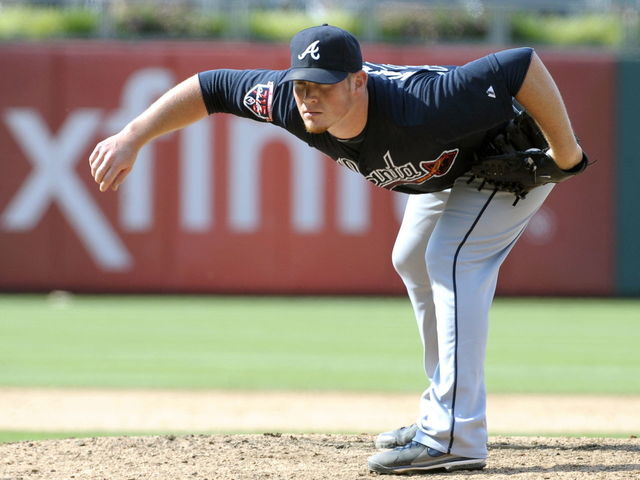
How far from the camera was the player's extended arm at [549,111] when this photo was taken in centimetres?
360

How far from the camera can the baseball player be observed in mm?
3582

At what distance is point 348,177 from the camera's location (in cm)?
1268

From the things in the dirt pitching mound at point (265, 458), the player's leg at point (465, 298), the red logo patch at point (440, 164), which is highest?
the red logo patch at point (440, 164)

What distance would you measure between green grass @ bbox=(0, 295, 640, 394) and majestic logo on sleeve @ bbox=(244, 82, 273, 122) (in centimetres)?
308

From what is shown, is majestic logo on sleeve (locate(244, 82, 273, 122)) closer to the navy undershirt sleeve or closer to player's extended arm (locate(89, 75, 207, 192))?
player's extended arm (locate(89, 75, 207, 192))

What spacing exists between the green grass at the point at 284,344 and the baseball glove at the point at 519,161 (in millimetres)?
2934

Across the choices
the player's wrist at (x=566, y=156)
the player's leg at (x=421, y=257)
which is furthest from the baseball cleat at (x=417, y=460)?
the player's wrist at (x=566, y=156)

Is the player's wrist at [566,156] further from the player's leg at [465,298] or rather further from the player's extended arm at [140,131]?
the player's extended arm at [140,131]

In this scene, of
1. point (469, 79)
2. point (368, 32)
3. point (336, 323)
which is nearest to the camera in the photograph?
point (469, 79)

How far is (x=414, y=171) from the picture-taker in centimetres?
386

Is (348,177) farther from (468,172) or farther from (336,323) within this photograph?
(468,172)

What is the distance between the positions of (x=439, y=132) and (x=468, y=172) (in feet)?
1.42

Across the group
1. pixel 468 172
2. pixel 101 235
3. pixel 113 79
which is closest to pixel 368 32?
pixel 113 79

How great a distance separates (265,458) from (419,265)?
0.96m
